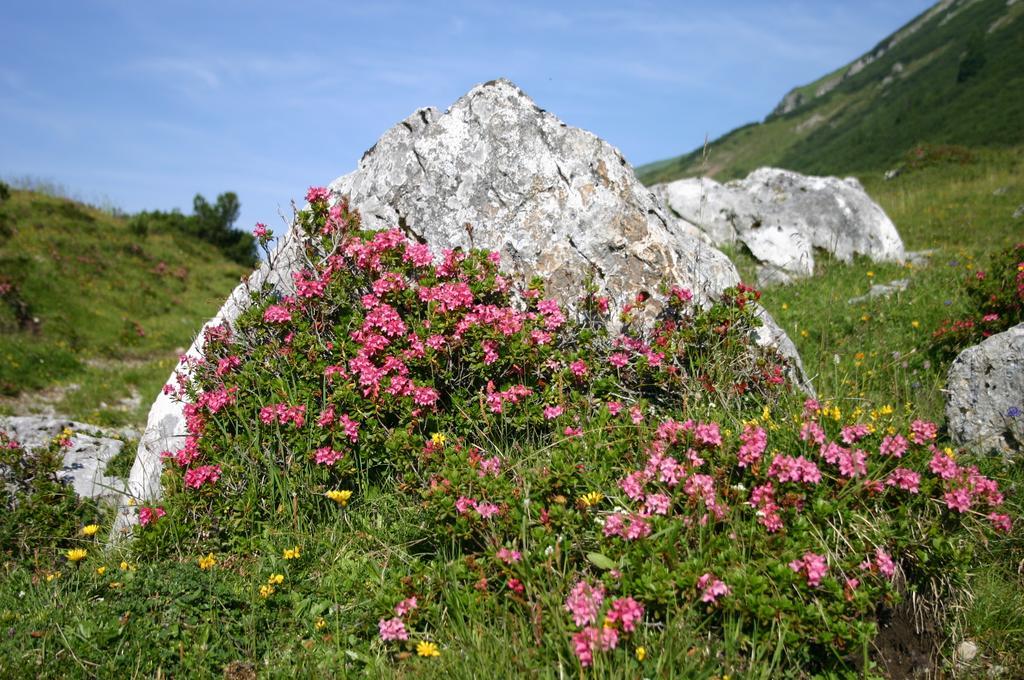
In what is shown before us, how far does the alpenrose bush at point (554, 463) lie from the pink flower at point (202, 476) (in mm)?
28

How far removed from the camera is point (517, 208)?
236 inches

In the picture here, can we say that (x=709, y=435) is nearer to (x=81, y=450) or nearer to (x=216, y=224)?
(x=81, y=450)

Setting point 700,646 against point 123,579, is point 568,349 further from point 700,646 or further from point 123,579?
point 123,579

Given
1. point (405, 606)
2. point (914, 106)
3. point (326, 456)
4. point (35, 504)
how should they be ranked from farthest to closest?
point (914, 106) → point (35, 504) → point (326, 456) → point (405, 606)

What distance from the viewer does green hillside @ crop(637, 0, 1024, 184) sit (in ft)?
208

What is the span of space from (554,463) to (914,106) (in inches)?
4186

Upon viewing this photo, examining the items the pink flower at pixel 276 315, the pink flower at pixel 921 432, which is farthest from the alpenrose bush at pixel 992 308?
the pink flower at pixel 276 315

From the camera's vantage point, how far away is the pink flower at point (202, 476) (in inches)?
180

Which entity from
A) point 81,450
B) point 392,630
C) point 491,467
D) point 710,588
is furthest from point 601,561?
point 81,450

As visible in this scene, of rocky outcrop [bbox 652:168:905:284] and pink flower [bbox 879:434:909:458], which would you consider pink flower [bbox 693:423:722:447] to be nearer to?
pink flower [bbox 879:434:909:458]

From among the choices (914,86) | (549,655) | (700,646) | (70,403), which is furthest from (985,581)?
(914,86)

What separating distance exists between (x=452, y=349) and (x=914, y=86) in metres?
127

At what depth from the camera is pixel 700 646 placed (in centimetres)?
320

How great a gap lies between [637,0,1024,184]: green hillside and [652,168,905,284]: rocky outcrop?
7848 millimetres
